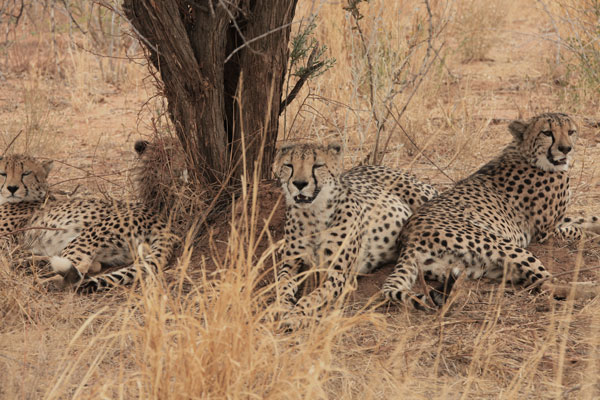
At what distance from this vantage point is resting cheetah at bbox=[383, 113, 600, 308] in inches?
155

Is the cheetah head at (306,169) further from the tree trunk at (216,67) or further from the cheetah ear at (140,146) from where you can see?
the cheetah ear at (140,146)

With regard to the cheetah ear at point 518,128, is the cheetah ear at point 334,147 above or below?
below

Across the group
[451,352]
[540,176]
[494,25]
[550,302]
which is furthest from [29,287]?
[494,25]

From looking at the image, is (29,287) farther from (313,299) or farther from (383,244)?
(383,244)

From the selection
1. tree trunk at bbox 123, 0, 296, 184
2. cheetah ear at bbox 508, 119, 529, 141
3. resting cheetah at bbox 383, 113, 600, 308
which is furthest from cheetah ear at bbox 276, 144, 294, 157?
cheetah ear at bbox 508, 119, 529, 141

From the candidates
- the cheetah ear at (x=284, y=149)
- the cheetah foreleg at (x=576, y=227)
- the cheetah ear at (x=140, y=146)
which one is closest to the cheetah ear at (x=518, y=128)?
the cheetah foreleg at (x=576, y=227)

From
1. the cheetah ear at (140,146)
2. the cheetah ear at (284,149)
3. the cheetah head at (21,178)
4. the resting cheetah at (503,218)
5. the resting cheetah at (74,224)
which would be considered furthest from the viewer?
the cheetah ear at (140,146)

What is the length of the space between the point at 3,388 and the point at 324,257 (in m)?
1.68

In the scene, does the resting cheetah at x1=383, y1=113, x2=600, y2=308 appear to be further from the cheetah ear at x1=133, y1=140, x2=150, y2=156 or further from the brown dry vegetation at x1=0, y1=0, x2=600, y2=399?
the cheetah ear at x1=133, y1=140, x2=150, y2=156

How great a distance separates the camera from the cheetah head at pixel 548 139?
14.7ft

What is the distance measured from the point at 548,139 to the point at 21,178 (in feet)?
10.4

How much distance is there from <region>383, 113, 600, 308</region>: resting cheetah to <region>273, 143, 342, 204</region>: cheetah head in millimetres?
560

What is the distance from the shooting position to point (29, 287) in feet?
12.3

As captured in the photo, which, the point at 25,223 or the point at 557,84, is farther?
the point at 557,84
